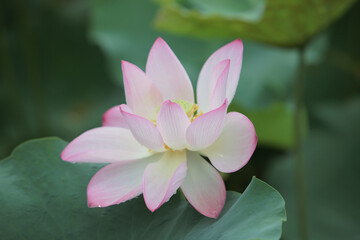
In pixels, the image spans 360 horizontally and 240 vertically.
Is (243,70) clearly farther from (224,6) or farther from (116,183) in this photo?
(116,183)

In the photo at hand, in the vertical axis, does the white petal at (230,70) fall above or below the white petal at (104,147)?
above

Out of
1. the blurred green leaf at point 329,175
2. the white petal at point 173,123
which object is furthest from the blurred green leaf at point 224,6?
the white petal at point 173,123

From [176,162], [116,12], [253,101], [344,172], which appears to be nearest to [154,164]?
[176,162]

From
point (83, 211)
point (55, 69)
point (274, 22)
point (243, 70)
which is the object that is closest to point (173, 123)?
point (83, 211)

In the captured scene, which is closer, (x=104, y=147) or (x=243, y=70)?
(x=104, y=147)

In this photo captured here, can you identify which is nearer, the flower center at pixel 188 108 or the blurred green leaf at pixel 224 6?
the flower center at pixel 188 108

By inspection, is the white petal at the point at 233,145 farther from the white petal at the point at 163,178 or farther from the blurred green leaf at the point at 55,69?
the blurred green leaf at the point at 55,69

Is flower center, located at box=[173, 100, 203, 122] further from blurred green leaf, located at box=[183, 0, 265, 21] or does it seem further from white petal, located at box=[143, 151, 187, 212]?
blurred green leaf, located at box=[183, 0, 265, 21]
